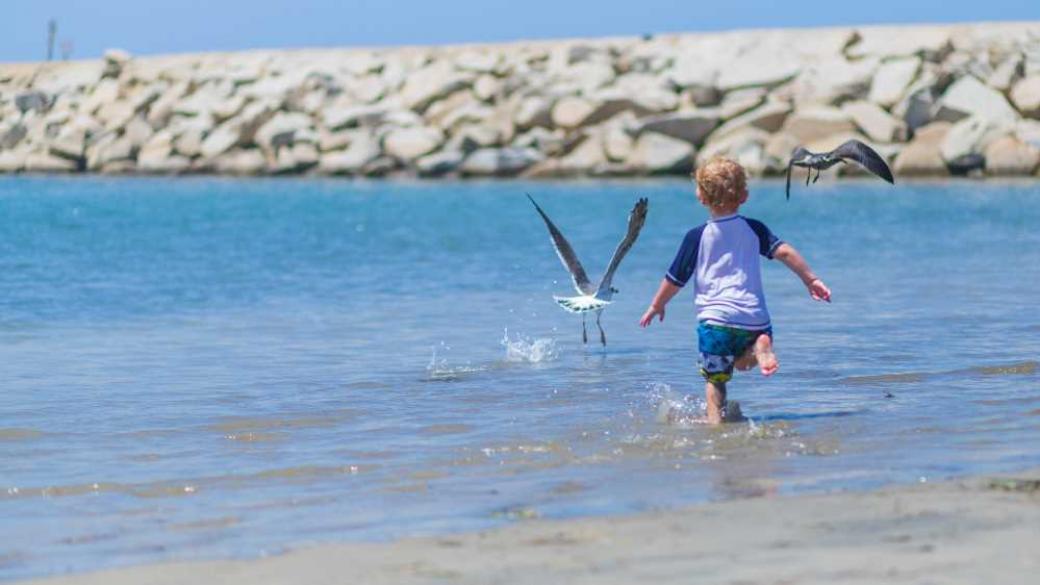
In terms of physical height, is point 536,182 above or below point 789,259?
below

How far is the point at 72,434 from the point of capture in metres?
9.50

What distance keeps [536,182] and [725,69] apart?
5.77 metres

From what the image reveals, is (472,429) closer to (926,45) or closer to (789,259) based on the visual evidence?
(789,259)

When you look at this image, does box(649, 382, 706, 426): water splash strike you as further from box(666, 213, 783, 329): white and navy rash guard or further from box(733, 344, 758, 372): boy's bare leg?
box(666, 213, 783, 329): white and navy rash guard

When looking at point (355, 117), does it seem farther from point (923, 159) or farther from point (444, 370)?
point (444, 370)

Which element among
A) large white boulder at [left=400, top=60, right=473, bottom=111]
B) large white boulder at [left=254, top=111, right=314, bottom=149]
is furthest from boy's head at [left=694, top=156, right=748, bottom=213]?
large white boulder at [left=254, top=111, right=314, bottom=149]

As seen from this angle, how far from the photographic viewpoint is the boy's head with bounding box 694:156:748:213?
8461 millimetres

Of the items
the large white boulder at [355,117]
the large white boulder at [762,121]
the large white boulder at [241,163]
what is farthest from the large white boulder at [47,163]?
the large white boulder at [762,121]

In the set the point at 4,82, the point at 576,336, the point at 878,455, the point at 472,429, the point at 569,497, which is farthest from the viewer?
the point at 4,82

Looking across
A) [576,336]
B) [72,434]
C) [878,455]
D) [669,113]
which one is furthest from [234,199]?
[878,455]

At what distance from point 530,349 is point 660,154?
27056 mm

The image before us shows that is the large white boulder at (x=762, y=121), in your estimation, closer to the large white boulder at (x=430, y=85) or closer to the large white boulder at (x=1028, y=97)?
the large white boulder at (x=1028, y=97)

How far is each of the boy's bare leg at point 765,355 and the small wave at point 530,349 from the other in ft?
13.3

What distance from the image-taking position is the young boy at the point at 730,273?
336 inches
